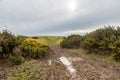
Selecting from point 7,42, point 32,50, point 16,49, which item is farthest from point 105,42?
point 7,42

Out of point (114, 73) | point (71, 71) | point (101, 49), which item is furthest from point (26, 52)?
point (114, 73)

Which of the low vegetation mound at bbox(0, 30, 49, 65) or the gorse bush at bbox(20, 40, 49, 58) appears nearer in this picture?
the low vegetation mound at bbox(0, 30, 49, 65)

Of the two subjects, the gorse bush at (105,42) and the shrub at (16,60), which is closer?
the shrub at (16,60)

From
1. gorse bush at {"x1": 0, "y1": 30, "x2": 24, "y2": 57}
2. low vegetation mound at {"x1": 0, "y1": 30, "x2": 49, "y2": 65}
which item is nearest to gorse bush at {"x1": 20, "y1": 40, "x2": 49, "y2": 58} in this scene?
low vegetation mound at {"x1": 0, "y1": 30, "x2": 49, "y2": 65}

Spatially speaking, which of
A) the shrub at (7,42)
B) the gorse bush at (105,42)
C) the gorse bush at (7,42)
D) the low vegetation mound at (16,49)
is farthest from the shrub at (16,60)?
the gorse bush at (105,42)

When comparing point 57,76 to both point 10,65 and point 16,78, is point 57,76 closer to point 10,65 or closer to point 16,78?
point 16,78

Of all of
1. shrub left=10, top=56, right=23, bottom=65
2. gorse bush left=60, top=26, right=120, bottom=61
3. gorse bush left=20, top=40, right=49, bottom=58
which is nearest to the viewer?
shrub left=10, top=56, right=23, bottom=65

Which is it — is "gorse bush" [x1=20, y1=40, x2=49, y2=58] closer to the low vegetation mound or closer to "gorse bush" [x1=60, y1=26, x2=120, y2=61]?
the low vegetation mound

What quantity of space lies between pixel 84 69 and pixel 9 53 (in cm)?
874

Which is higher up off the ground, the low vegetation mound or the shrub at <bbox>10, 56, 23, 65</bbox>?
the low vegetation mound

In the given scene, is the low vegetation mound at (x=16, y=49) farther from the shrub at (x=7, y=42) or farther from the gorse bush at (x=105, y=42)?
the gorse bush at (x=105, y=42)

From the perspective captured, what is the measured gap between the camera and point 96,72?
13711 mm

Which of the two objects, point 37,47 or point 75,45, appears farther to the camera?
point 75,45

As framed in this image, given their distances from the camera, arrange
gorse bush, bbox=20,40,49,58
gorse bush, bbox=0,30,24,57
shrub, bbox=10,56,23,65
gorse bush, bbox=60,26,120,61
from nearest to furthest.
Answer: shrub, bbox=10,56,23,65 → gorse bush, bbox=60,26,120,61 → gorse bush, bbox=0,30,24,57 → gorse bush, bbox=20,40,49,58
